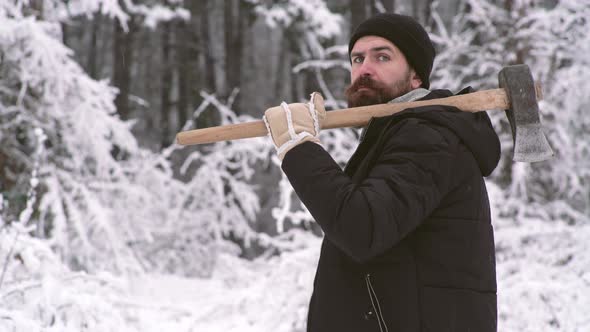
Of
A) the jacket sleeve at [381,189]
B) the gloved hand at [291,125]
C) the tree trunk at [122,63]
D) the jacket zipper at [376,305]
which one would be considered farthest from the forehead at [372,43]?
the tree trunk at [122,63]

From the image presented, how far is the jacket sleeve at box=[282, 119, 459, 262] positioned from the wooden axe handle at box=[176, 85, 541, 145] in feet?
0.85

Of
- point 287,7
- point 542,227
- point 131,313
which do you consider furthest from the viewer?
point 287,7

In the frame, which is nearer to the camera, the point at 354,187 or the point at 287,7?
the point at 354,187

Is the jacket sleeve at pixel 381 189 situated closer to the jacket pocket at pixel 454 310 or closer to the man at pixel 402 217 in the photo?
the man at pixel 402 217

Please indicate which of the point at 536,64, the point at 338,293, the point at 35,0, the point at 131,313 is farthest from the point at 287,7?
the point at 338,293

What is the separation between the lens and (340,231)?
5.14 feet

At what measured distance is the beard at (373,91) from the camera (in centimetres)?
208

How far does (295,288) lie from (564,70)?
17.7ft

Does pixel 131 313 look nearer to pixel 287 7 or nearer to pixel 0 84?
pixel 0 84

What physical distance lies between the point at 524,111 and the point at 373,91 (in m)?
0.55

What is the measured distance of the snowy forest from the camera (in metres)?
4.07

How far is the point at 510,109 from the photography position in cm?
201

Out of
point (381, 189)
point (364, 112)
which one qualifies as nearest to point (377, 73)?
Answer: point (364, 112)

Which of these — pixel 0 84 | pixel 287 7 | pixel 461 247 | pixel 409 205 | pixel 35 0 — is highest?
pixel 287 7
